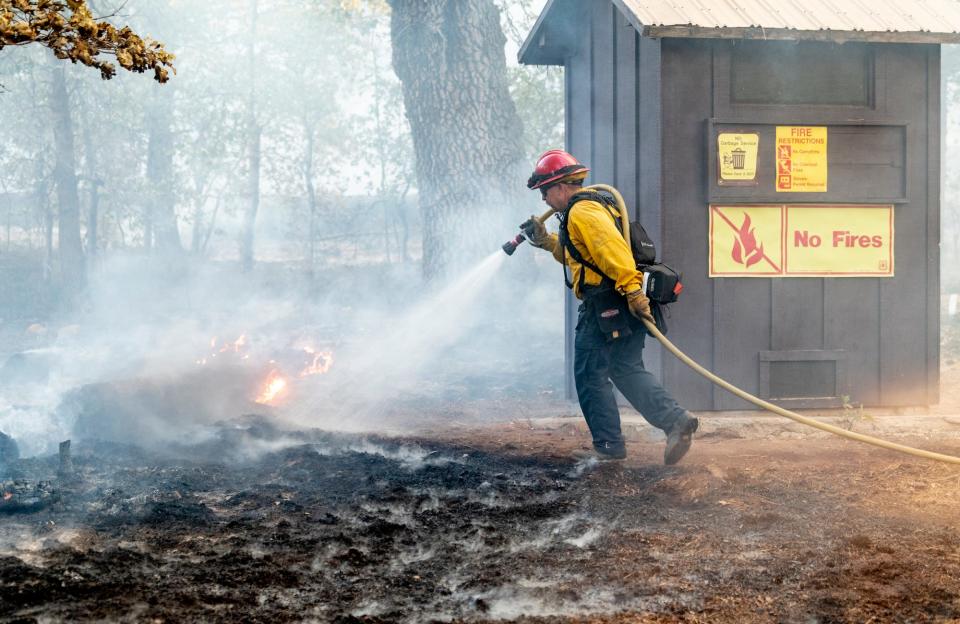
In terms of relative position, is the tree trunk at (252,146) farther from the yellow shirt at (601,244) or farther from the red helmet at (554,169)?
the yellow shirt at (601,244)

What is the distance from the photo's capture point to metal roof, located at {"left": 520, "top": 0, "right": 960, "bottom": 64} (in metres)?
6.94

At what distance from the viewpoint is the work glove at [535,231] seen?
6.82m

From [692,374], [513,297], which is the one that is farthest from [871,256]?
[513,297]

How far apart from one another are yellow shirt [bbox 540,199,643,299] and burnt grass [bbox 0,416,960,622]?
1.38m

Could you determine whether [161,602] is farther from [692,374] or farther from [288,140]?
[288,140]

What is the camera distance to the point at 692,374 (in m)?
7.51

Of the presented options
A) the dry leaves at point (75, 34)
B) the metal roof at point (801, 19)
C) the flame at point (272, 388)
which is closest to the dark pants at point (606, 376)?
the metal roof at point (801, 19)

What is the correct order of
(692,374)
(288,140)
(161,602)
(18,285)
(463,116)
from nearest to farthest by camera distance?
(161,602), (692,374), (463,116), (18,285), (288,140)

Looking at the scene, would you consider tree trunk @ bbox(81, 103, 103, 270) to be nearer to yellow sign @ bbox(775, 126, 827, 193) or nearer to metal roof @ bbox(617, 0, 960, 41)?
metal roof @ bbox(617, 0, 960, 41)

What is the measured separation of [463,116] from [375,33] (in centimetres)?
2088

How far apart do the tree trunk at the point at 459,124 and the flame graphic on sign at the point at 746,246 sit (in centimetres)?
523

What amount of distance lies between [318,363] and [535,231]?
5376 millimetres

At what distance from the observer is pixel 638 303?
6117 mm

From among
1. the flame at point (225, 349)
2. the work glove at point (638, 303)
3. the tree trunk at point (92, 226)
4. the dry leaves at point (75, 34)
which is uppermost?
the tree trunk at point (92, 226)
